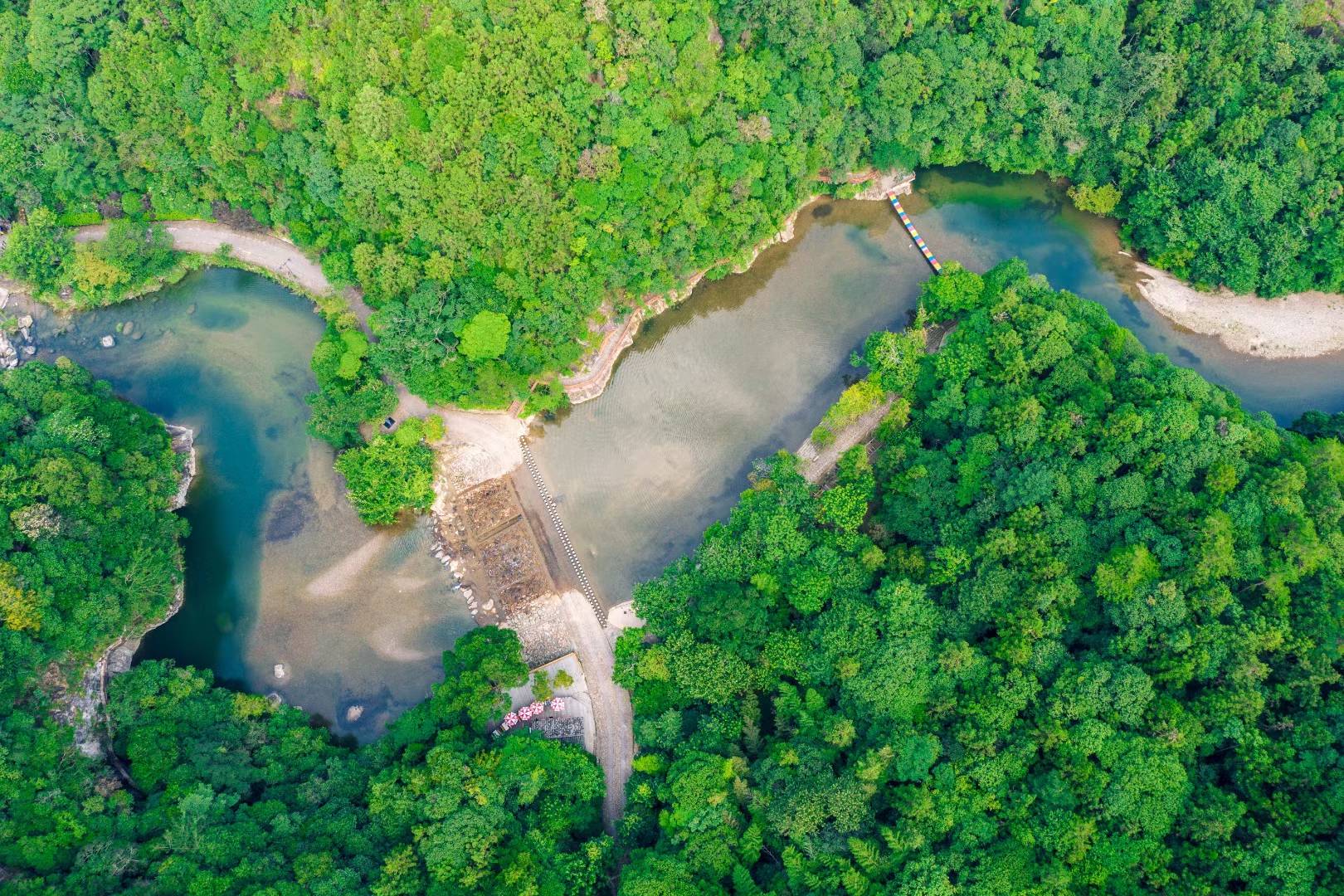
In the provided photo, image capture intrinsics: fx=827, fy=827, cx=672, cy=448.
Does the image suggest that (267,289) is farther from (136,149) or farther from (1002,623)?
(1002,623)

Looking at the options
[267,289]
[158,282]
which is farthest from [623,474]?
[158,282]

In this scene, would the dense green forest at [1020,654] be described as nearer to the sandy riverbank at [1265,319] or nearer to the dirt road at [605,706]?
the dirt road at [605,706]

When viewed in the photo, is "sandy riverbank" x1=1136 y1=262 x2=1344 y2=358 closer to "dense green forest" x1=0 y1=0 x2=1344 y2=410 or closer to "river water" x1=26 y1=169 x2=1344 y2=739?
"river water" x1=26 y1=169 x2=1344 y2=739

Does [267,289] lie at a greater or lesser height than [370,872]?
greater

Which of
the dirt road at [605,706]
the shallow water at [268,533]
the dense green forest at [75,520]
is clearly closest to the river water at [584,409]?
the shallow water at [268,533]

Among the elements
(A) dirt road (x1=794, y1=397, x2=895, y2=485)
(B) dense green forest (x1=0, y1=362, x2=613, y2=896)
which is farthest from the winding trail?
(A) dirt road (x1=794, y1=397, x2=895, y2=485)

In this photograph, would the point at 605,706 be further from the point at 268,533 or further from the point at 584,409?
the point at 268,533

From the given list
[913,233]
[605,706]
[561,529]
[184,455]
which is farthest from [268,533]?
[913,233]
